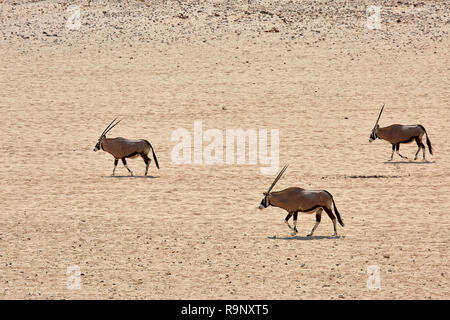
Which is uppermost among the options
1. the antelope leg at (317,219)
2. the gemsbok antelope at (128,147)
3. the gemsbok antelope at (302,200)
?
the gemsbok antelope at (128,147)

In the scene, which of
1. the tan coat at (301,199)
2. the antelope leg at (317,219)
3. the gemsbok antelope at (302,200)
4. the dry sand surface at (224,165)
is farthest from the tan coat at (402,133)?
the tan coat at (301,199)

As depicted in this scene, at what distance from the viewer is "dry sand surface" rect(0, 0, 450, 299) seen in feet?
37.0

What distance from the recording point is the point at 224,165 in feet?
65.9

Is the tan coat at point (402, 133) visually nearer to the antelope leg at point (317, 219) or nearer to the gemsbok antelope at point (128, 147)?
the gemsbok antelope at point (128, 147)

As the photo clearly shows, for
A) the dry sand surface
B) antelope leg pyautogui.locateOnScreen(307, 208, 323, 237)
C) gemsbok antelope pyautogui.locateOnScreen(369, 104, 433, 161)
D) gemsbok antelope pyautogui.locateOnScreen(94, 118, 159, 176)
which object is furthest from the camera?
gemsbok antelope pyautogui.locateOnScreen(369, 104, 433, 161)

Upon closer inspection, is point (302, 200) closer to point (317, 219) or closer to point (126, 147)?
point (317, 219)

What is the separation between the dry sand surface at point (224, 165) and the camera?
1128 centimetres

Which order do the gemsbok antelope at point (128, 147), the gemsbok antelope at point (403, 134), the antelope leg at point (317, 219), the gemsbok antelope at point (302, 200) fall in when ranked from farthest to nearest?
1. the gemsbok antelope at point (403, 134)
2. the gemsbok antelope at point (128, 147)
3. the antelope leg at point (317, 219)
4. the gemsbok antelope at point (302, 200)

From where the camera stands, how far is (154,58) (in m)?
32.1

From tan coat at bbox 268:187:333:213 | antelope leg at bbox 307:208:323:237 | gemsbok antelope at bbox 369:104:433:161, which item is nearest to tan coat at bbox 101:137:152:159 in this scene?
gemsbok antelope at bbox 369:104:433:161

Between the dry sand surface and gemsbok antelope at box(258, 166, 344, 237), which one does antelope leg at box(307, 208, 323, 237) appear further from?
the dry sand surface

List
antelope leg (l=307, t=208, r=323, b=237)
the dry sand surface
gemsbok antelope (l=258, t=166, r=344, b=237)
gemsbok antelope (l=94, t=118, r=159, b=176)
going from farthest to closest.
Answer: gemsbok antelope (l=94, t=118, r=159, b=176) < antelope leg (l=307, t=208, r=323, b=237) < gemsbok antelope (l=258, t=166, r=344, b=237) < the dry sand surface

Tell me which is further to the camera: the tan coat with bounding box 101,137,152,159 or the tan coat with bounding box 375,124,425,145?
the tan coat with bounding box 375,124,425,145
